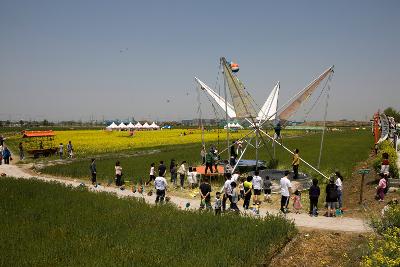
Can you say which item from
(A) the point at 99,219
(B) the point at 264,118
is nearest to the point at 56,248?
(A) the point at 99,219

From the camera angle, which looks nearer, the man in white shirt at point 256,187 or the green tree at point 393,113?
the man in white shirt at point 256,187

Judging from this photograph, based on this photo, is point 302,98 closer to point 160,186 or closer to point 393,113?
point 160,186

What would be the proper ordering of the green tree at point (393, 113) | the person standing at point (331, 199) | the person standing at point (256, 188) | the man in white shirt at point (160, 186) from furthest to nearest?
the green tree at point (393, 113)
the person standing at point (256, 188)
the man in white shirt at point (160, 186)
the person standing at point (331, 199)

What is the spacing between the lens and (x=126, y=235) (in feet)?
37.1

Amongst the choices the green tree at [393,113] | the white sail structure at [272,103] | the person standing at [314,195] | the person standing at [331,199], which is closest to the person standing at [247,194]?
the person standing at [314,195]

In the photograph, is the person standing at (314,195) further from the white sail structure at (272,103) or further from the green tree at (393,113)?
the green tree at (393,113)

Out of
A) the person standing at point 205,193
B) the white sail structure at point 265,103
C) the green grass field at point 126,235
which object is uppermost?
the white sail structure at point 265,103

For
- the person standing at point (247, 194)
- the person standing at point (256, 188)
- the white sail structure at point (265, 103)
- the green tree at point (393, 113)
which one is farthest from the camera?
the green tree at point (393, 113)

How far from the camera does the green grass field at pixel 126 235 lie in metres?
9.40

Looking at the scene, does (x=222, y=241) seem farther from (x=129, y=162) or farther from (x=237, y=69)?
(x=129, y=162)

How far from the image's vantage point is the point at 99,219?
43.1 feet

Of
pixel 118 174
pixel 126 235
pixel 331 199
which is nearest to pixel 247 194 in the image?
pixel 331 199

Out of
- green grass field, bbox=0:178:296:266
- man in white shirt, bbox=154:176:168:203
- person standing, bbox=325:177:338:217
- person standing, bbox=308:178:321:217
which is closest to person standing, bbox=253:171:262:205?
person standing, bbox=308:178:321:217

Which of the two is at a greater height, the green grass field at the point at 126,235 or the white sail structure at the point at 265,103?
the white sail structure at the point at 265,103
